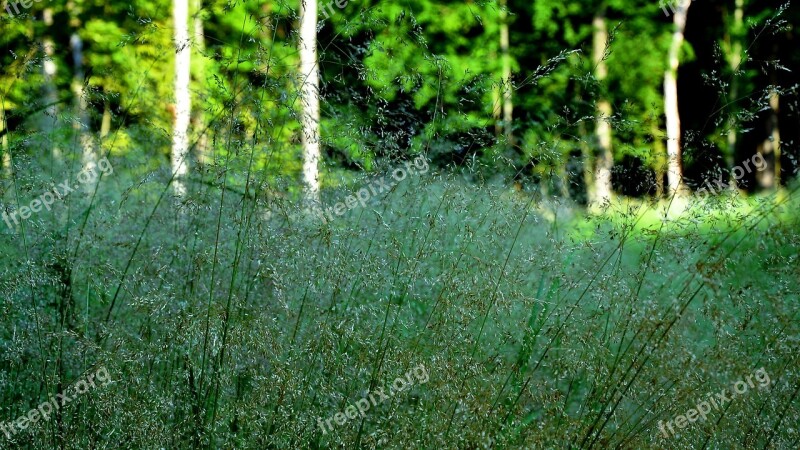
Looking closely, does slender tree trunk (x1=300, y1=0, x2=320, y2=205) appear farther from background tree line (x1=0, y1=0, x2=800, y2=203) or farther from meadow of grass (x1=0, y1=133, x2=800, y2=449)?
meadow of grass (x1=0, y1=133, x2=800, y2=449)

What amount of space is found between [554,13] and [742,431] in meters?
15.0

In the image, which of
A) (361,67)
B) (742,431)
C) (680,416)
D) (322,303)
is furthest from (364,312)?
(742,431)

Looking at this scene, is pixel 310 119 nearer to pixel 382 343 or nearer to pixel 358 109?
pixel 358 109

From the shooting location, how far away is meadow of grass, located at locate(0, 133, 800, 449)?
7.07 feet

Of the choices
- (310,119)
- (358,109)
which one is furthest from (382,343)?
(358,109)

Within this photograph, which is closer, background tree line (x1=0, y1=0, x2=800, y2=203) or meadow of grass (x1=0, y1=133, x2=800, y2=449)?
meadow of grass (x1=0, y1=133, x2=800, y2=449)

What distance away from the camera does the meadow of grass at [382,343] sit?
215 cm

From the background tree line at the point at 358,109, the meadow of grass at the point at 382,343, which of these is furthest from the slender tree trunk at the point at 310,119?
the meadow of grass at the point at 382,343

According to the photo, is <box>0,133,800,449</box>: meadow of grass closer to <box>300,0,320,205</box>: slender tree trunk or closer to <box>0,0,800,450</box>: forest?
<box>0,0,800,450</box>: forest

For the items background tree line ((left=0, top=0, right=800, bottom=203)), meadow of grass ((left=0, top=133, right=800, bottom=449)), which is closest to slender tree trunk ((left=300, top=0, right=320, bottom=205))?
background tree line ((left=0, top=0, right=800, bottom=203))

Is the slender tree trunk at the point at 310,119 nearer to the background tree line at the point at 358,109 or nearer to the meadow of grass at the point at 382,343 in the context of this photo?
the background tree line at the point at 358,109

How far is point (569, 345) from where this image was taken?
7.74 feet

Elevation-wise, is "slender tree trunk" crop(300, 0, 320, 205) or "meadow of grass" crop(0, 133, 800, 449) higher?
"slender tree trunk" crop(300, 0, 320, 205)

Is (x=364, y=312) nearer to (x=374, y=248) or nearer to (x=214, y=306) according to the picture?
(x=374, y=248)
